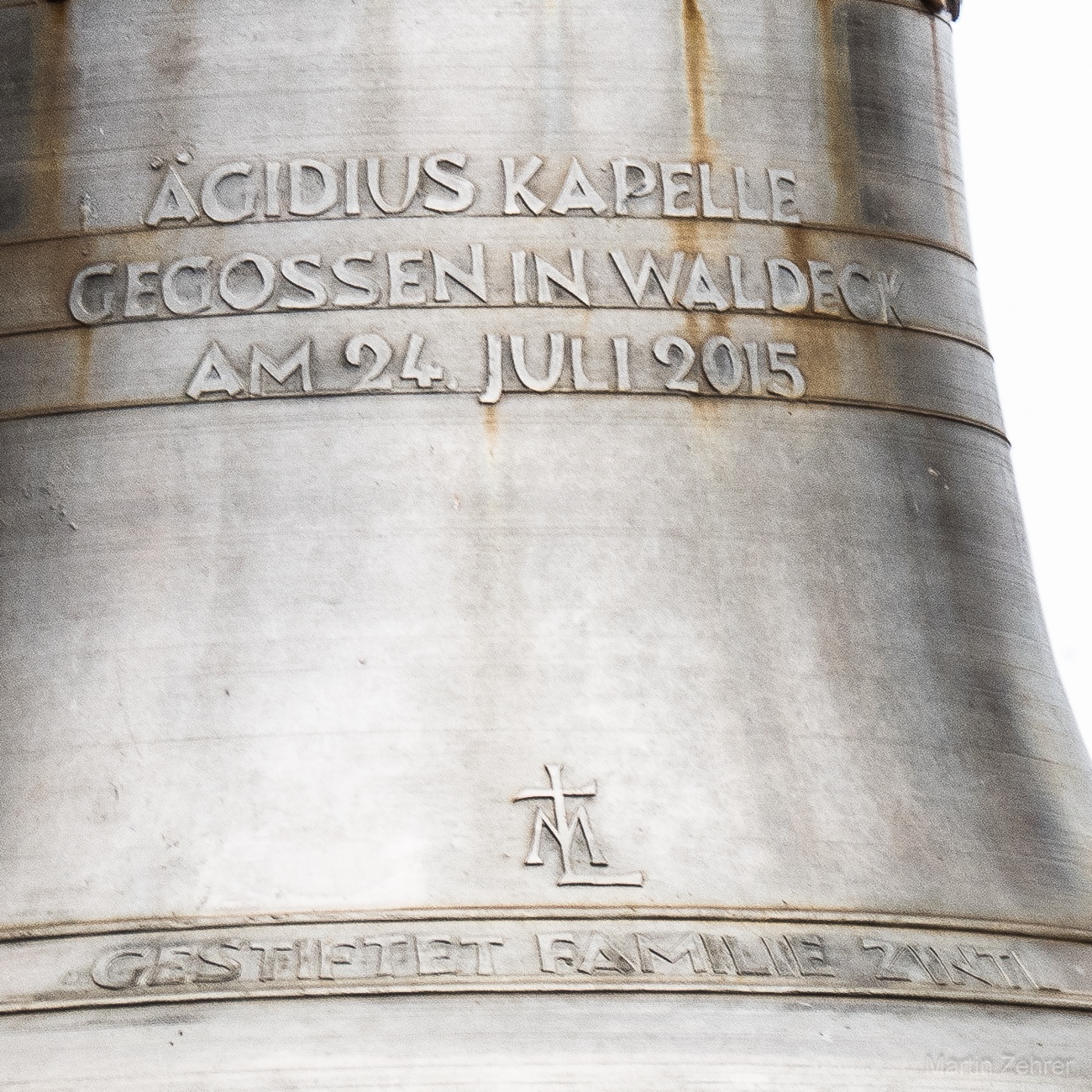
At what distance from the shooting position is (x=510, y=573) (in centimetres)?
376

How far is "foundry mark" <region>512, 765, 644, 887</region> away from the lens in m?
3.50

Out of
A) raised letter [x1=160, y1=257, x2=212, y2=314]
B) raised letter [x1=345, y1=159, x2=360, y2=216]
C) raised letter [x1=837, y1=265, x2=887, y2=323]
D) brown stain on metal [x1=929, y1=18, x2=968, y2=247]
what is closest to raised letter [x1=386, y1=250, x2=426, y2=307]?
raised letter [x1=345, y1=159, x2=360, y2=216]

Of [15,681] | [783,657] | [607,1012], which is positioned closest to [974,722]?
[783,657]

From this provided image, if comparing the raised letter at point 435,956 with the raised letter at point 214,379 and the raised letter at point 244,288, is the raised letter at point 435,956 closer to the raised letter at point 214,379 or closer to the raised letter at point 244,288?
the raised letter at point 214,379

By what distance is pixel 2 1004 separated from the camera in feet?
11.2

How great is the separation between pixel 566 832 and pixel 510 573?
0.47 metres

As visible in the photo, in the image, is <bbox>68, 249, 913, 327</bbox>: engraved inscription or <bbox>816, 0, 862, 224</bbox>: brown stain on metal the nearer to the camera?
<bbox>68, 249, 913, 327</bbox>: engraved inscription

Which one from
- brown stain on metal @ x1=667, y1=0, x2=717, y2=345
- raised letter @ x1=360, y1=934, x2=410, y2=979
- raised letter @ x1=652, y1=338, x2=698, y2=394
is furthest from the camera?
brown stain on metal @ x1=667, y1=0, x2=717, y2=345

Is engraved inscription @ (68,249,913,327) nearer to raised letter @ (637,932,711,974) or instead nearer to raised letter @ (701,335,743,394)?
raised letter @ (701,335,743,394)

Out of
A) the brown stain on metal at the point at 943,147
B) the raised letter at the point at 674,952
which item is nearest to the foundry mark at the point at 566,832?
the raised letter at the point at 674,952

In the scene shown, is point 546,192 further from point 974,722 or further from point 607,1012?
point 607,1012

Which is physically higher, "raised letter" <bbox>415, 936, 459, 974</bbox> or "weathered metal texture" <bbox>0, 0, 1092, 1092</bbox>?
"weathered metal texture" <bbox>0, 0, 1092, 1092</bbox>

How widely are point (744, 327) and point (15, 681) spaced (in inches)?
55.7

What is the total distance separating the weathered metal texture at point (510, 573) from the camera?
3404mm
